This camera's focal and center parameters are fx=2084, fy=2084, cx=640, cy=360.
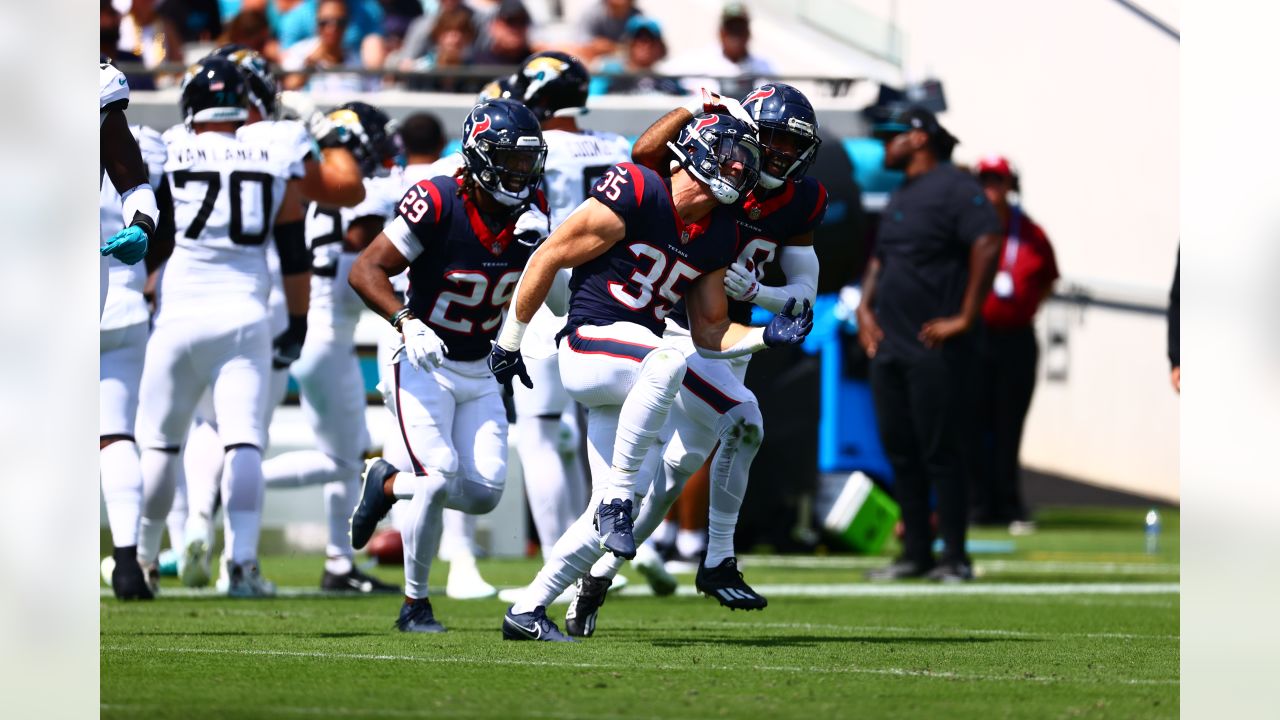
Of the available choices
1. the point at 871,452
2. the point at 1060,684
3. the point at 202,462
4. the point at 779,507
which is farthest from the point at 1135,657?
the point at 871,452

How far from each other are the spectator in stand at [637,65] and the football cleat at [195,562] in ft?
16.0

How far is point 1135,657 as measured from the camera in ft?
20.4

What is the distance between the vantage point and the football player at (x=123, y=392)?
26.6ft

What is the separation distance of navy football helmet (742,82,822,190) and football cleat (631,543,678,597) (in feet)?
8.43

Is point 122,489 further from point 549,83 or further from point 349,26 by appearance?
point 349,26

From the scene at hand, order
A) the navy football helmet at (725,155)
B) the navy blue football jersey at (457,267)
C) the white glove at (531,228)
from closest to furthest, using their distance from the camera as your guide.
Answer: the navy football helmet at (725,155) → the navy blue football jersey at (457,267) → the white glove at (531,228)

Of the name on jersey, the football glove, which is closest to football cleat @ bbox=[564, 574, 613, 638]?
the football glove

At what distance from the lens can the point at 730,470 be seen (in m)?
6.70

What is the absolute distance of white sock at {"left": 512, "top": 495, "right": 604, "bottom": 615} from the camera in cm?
614

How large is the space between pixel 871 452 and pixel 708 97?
21.3 ft

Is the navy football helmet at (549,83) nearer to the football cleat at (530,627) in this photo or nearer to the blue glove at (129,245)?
the blue glove at (129,245)

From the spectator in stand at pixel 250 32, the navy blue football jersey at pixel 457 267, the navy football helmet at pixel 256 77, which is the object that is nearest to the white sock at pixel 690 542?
the navy football helmet at pixel 256 77

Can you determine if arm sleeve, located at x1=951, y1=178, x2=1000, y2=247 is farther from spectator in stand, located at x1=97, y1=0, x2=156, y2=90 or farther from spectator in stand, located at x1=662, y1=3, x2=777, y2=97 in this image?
A: spectator in stand, located at x1=97, y1=0, x2=156, y2=90
